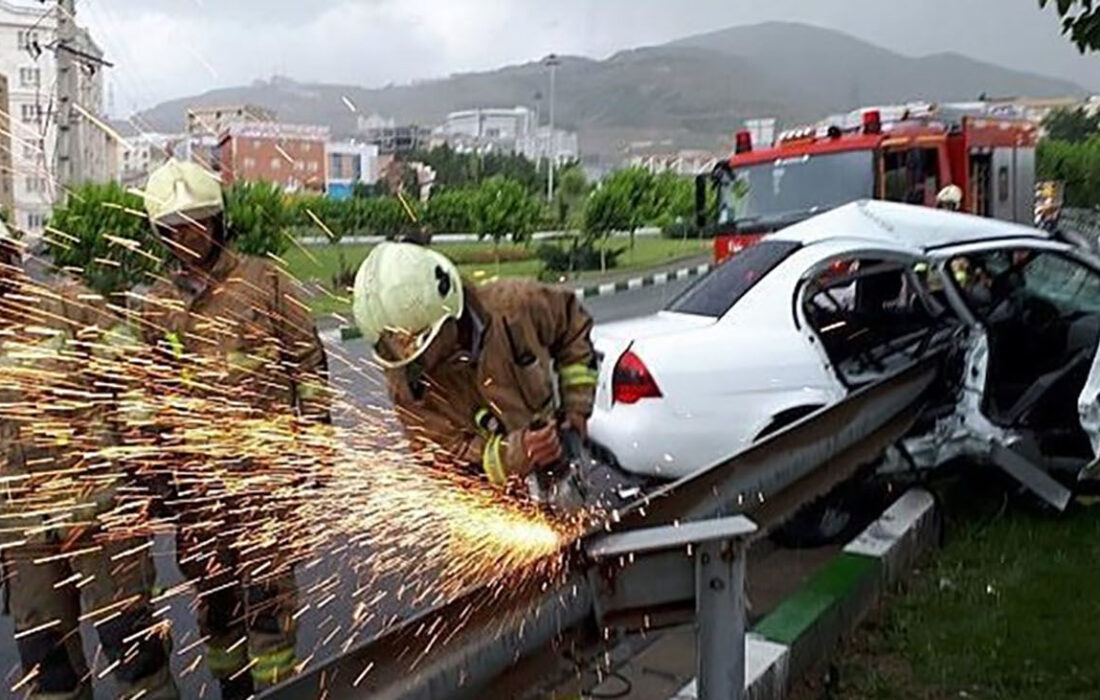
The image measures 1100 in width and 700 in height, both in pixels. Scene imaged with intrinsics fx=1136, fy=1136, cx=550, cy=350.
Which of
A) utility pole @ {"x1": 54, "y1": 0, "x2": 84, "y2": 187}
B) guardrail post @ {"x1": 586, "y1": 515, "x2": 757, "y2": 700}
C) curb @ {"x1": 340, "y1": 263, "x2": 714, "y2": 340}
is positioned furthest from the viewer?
curb @ {"x1": 340, "y1": 263, "x2": 714, "y2": 340}

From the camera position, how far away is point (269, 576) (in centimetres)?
383

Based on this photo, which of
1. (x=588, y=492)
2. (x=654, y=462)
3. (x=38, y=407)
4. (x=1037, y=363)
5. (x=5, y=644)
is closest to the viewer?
(x=38, y=407)

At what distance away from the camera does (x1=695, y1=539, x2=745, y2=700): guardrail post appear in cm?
248

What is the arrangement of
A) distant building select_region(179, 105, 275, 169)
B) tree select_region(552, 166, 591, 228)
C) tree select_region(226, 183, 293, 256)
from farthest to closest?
tree select_region(552, 166, 591, 228)
tree select_region(226, 183, 293, 256)
distant building select_region(179, 105, 275, 169)

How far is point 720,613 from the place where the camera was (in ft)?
8.21

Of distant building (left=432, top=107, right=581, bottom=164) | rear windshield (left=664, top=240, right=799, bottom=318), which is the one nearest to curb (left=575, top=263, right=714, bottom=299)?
distant building (left=432, top=107, right=581, bottom=164)

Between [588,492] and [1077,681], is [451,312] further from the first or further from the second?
[1077,681]

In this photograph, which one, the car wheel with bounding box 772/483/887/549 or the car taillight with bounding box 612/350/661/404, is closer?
the car taillight with bounding box 612/350/661/404

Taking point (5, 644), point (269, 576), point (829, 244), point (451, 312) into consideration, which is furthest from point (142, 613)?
point (829, 244)

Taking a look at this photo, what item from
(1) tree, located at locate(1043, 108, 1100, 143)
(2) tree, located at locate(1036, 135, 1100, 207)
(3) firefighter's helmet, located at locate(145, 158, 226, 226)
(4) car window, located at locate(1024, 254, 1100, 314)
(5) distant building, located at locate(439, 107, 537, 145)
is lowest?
(4) car window, located at locate(1024, 254, 1100, 314)

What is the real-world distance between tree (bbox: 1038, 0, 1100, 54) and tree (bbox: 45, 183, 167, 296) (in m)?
3.94

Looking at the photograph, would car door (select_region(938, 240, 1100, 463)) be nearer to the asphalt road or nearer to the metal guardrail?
the metal guardrail

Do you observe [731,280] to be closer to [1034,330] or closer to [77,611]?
[1034,330]

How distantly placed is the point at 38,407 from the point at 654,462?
293 centimetres
